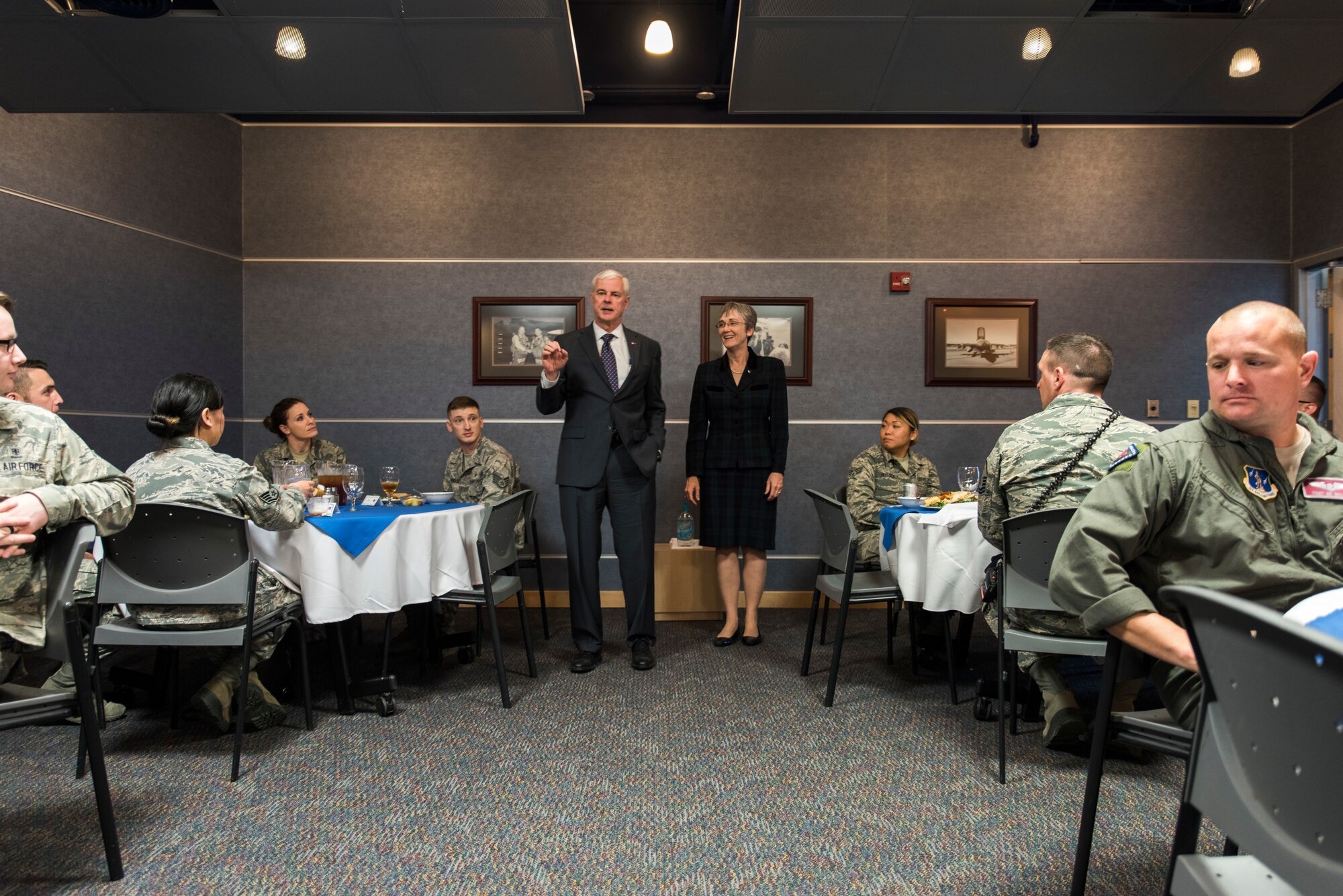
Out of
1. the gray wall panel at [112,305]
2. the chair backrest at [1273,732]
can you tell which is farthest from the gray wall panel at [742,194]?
the chair backrest at [1273,732]

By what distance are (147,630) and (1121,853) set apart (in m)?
2.89

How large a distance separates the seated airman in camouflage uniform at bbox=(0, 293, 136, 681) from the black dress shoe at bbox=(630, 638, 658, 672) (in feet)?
7.56

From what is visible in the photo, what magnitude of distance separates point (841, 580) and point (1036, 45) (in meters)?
2.92

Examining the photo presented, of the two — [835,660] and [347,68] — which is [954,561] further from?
[347,68]

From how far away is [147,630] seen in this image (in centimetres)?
263

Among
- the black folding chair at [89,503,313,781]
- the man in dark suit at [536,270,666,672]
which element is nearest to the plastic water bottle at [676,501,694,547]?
the man in dark suit at [536,270,666,672]

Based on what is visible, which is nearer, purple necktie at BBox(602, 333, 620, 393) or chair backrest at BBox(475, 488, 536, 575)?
chair backrest at BBox(475, 488, 536, 575)

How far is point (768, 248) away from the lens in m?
5.44

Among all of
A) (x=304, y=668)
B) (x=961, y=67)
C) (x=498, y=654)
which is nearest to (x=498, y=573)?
(x=498, y=654)

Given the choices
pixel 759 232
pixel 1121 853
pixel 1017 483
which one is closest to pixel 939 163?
pixel 759 232

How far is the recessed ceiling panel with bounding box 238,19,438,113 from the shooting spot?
405 cm

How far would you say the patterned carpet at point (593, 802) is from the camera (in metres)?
1.96

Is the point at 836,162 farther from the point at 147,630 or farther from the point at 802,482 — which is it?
the point at 147,630
